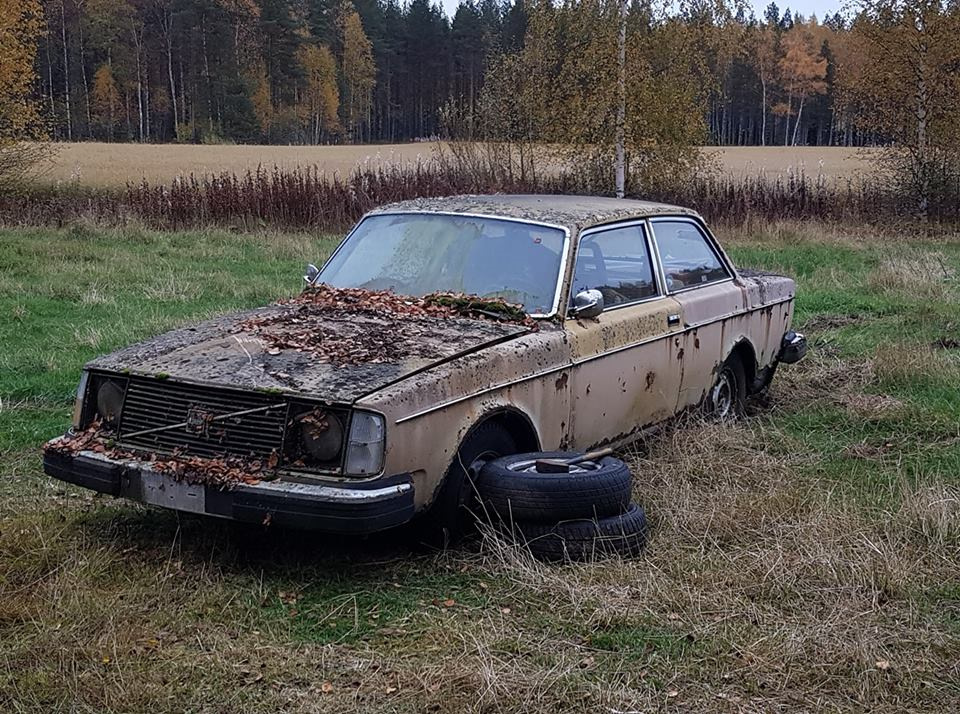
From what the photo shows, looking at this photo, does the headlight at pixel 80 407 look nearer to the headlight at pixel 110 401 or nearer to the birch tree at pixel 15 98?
the headlight at pixel 110 401

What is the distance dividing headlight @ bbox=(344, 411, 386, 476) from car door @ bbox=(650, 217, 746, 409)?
2.81 metres

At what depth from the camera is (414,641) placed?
12.7 ft

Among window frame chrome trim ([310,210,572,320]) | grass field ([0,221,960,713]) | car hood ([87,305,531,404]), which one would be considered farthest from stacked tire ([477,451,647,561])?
window frame chrome trim ([310,210,572,320])

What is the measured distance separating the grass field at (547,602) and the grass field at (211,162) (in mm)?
22235

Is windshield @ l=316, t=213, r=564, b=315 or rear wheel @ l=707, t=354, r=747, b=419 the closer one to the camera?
windshield @ l=316, t=213, r=564, b=315

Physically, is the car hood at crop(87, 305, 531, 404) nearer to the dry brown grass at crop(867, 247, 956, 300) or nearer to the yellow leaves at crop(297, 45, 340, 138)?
the dry brown grass at crop(867, 247, 956, 300)

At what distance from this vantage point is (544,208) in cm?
614

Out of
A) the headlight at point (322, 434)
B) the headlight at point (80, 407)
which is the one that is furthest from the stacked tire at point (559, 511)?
the headlight at point (80, 407)

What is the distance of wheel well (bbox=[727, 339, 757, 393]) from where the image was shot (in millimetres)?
7301

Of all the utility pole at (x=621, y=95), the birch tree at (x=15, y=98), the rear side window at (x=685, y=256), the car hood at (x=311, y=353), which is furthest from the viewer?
the birch tree at (x=15, y=98)

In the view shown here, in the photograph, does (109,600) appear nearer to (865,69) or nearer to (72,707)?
(72,707)

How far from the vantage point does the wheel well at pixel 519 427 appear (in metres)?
4.91

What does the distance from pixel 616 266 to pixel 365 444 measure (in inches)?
99.0

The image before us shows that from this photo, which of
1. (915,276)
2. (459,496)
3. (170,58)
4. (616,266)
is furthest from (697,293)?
(170,58)
